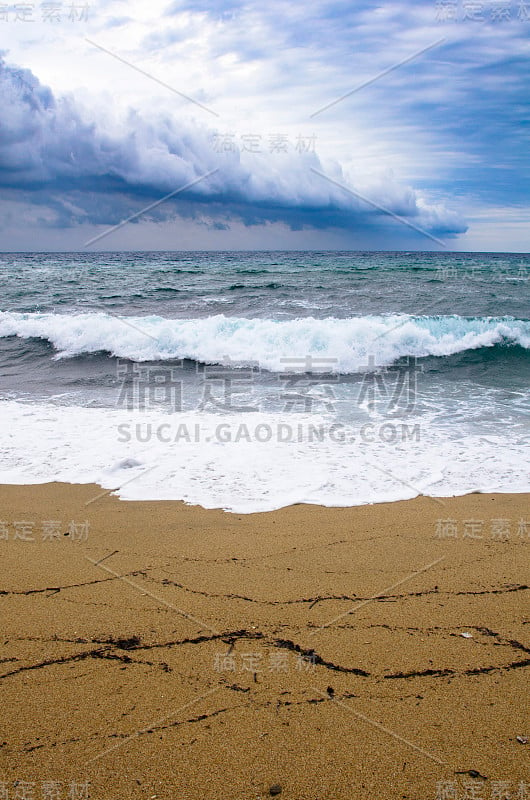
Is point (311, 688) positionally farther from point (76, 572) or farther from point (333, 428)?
point (333, 428)

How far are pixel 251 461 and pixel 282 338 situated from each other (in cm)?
721

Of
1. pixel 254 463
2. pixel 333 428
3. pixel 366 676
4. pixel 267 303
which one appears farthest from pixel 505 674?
pixel 267 303

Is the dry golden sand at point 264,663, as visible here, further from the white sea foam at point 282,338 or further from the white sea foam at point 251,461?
the white sea foam at point 282,338

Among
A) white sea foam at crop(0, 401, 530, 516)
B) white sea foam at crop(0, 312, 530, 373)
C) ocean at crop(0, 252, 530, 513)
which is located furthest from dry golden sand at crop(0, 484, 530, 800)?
white sea foam at crop(0, 312, 530, 373)

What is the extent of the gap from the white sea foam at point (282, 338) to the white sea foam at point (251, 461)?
4717mm

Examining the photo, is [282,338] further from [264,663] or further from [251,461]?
[264,663]

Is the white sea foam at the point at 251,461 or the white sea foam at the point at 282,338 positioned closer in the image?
the white sea foam at the point at 251,461

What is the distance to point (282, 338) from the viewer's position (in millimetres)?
12195

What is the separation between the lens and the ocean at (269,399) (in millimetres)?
4938

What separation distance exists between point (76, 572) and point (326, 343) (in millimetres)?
9391

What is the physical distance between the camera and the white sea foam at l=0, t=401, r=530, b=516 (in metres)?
4.60

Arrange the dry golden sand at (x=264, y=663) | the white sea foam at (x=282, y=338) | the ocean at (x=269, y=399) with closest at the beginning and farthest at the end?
the dry golden sand at (x=264, y=663) → the ocean at (x=269, y=399) → the white sea foam at (x=282, y=338)

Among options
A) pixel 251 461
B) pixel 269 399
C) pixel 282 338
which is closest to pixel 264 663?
pixel 251 461

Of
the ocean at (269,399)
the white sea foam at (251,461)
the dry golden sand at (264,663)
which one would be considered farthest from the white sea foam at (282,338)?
the dry golden sand at (264,663)
